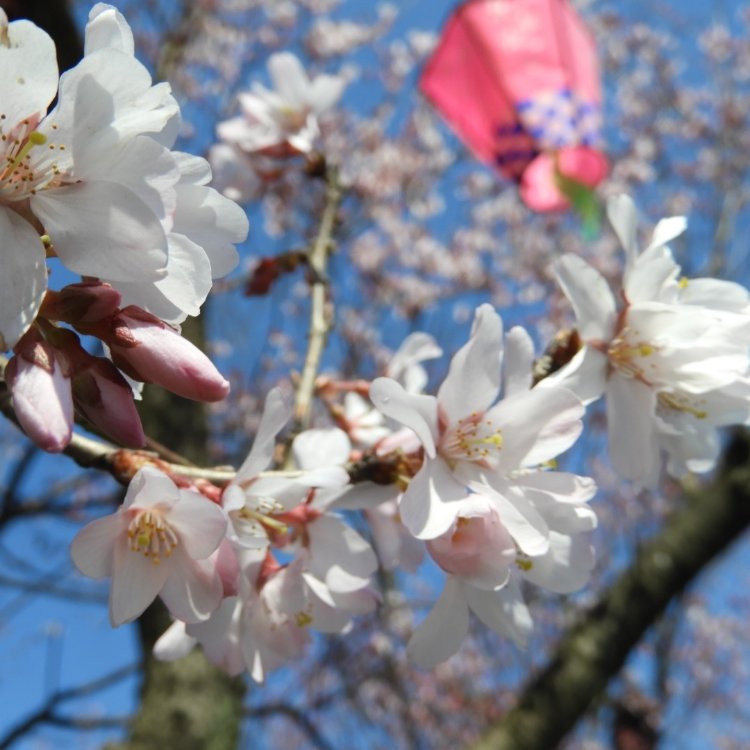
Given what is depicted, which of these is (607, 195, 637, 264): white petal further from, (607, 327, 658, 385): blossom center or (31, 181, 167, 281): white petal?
(31, 181, 167, 281): white petal

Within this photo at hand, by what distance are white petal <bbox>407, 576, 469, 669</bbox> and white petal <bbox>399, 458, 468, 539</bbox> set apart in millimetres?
116

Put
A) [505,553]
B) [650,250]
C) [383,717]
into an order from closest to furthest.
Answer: [505,553] < [650,250] < [383,717]

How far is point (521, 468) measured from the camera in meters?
0.82

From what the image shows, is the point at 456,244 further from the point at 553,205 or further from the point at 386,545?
the point at 386,545

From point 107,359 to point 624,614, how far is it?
2.40 m

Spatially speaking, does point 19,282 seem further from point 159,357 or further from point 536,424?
point 536,424

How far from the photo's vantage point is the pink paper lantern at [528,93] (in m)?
3.94

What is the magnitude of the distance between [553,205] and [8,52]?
368 cm

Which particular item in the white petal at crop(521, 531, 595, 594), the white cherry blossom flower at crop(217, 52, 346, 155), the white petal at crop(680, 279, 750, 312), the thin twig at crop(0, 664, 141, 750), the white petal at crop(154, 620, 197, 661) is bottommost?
the thin twig at crop(0, 664, 141, 750)

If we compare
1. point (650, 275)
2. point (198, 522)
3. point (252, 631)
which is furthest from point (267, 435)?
point (650, 275)

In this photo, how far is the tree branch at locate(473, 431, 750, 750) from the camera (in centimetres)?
252

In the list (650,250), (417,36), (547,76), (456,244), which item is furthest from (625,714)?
(417,36)

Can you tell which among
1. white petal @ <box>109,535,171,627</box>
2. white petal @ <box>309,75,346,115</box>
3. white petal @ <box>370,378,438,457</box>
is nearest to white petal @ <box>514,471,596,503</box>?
white petal @ <box>370,378,438,457</box>

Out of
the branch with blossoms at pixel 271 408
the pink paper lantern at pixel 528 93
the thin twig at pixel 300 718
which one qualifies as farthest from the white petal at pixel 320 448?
the pink paper lantern at pixel 528 93
